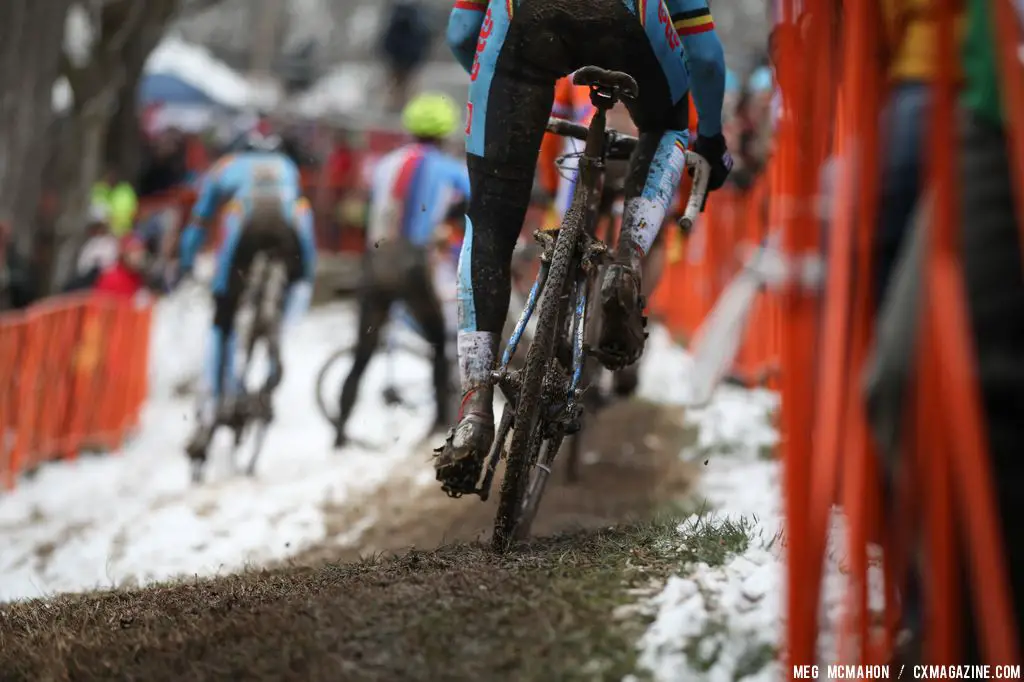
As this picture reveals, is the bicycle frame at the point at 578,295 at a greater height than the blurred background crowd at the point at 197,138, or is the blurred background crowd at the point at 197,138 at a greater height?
the blurred background crowd at the point at 197,138

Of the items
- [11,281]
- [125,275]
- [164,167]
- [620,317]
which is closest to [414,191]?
[11,281]

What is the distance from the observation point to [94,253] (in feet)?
52.3

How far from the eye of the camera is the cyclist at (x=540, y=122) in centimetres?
425

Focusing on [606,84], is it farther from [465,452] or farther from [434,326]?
[434,326]

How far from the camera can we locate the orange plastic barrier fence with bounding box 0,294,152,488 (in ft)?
32.2

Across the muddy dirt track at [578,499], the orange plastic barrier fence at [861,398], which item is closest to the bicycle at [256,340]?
the muddy dirt track at [578,499]

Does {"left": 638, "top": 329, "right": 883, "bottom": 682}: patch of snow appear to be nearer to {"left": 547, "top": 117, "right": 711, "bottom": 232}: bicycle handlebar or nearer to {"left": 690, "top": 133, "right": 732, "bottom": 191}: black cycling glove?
{"left": 547, "top": 117, "right": 711, "bottom": 232}: bicycle handlebar

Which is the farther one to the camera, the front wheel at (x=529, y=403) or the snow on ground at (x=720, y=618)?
the front wheel at (x=529, y=403)

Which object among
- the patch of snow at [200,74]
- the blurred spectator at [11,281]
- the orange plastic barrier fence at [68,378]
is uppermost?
the patch of snow at [200,74]

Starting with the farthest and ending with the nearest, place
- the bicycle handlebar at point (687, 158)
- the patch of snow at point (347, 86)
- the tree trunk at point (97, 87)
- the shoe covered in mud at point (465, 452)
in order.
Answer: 1. the patch of snow at point (347, 86)
2. the tree trunk at point (97, 87)
3. the bicycle handlebar at point (687, 158)
4. the shoe covered in mud at point (465, 452)

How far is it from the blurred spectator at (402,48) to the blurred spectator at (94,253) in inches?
300

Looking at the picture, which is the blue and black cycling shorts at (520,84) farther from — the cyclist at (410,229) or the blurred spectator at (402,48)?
the blurred spectator at (402,48)

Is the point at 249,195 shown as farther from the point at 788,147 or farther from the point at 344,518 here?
the point at 788,147

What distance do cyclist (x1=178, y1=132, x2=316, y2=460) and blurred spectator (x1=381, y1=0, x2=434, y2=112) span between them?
45.8 ft
